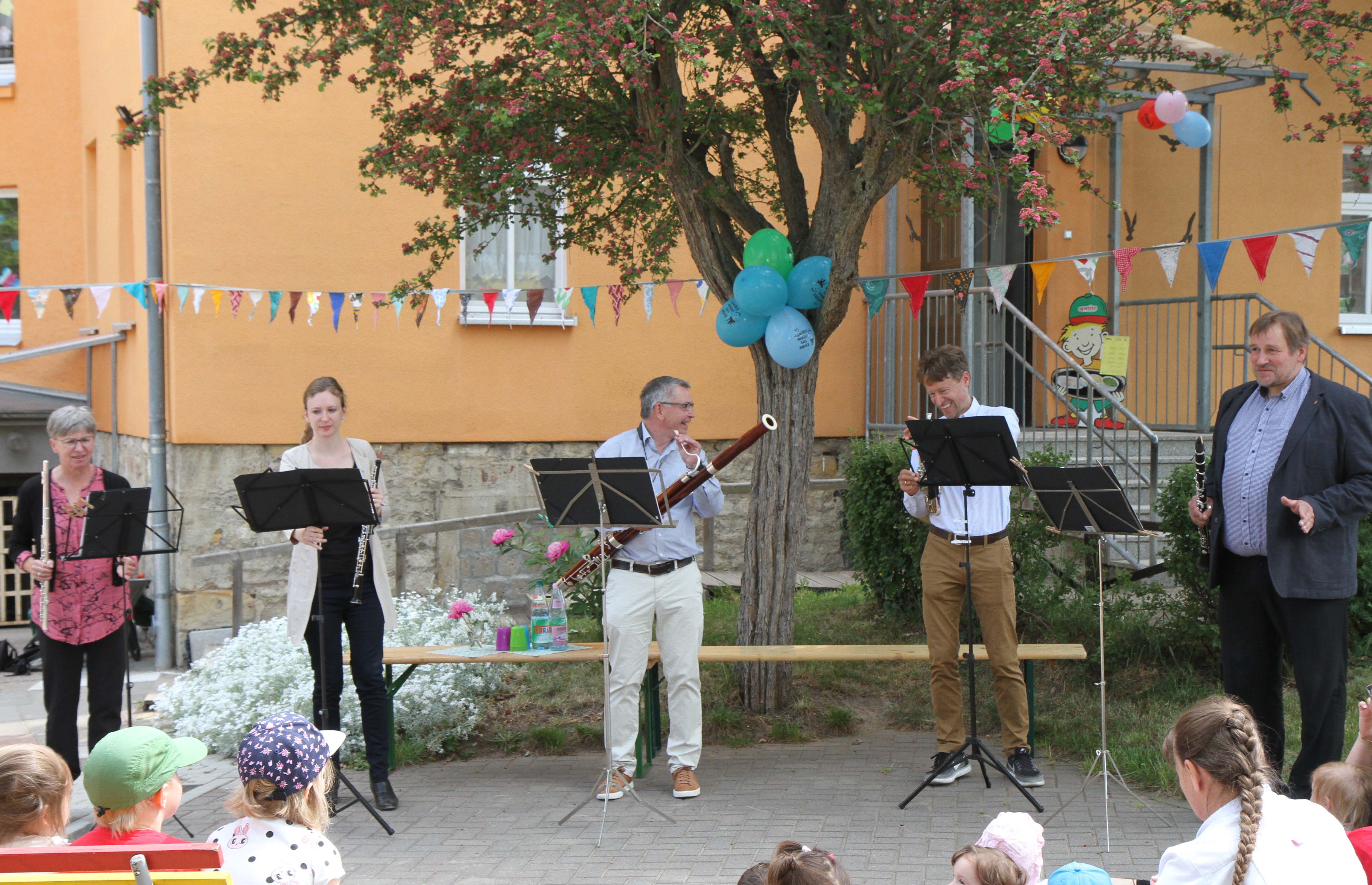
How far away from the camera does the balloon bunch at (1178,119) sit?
8016 millimetres

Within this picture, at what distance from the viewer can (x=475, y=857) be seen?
4996mm

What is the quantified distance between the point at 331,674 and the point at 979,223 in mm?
7975

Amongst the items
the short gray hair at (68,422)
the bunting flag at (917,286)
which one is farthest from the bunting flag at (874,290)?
the short gray hair at (68,422)

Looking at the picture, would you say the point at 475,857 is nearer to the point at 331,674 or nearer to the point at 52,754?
the point at 331,674

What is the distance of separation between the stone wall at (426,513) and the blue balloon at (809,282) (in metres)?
4.05

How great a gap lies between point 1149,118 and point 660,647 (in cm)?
615

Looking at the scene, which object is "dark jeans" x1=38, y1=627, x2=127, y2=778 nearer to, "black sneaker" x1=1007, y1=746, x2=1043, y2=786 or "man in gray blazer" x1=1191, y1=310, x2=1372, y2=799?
"black sneaker" x1=1007, y1=746, x2=1043, y2=786

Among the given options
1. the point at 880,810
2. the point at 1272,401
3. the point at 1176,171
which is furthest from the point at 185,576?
the point at 1176,171

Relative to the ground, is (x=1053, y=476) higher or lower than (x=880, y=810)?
higher

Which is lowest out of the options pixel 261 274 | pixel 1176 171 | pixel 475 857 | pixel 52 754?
pixel 475 857

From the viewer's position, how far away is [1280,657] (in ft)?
16.1

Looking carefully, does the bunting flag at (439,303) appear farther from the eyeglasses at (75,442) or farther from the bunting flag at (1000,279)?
the bunting flag at (1000,279)

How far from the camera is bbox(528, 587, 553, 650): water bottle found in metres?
6.07

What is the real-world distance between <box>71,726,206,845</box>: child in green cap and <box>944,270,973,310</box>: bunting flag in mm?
5685
